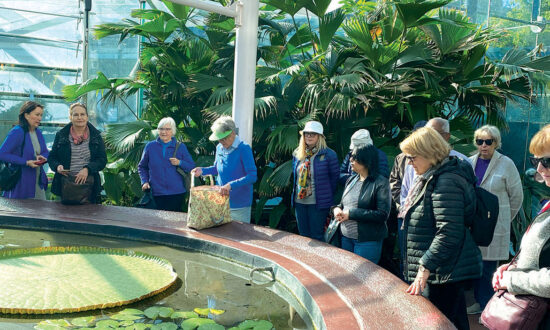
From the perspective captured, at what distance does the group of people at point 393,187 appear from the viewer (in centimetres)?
247

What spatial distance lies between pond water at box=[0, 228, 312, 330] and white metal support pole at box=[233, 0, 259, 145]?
64.5 inches

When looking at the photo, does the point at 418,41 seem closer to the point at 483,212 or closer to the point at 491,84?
the point at 491,84

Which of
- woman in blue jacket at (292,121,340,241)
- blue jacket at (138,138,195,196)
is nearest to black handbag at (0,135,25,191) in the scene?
blue jacket at (138,138,195,196)

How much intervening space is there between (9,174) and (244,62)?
233cm

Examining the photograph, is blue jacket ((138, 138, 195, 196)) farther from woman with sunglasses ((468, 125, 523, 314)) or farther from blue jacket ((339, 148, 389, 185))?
woman with sunglasses ((468, 125, 523, 314))

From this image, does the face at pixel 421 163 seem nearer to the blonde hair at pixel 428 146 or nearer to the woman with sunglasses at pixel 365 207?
the blonde hair at pixel 428 146

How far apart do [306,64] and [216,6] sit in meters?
1.04

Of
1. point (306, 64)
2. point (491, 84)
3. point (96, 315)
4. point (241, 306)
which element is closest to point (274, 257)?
→ point (241, 306)

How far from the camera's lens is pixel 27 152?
5070mm

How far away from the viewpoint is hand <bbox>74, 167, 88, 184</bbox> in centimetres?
479

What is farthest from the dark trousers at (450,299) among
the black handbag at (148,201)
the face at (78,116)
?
the face at (78,116)

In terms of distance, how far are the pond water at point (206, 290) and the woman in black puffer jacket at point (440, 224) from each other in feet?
2.17

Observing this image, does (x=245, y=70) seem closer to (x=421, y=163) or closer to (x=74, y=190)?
(x=74, y=190)

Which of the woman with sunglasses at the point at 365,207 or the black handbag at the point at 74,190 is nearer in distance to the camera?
the woman with sunglasses at the point at 365,207
